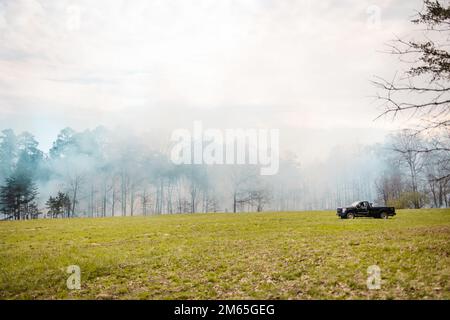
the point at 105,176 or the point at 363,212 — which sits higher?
the point at 105,176

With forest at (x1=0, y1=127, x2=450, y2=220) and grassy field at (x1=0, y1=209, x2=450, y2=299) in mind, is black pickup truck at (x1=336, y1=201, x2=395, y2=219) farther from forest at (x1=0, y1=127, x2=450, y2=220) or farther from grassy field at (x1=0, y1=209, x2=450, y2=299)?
forest at (x1=0, y1=127, x2=450, y2=220)

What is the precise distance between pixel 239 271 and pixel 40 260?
355 inches

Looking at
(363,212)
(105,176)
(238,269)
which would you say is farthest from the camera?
(105,176)

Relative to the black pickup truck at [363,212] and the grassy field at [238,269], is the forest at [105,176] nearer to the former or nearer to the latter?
the black pickup truck at [363,212]

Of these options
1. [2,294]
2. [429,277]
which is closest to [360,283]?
[429,277]

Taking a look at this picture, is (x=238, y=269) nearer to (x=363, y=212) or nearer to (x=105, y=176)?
(x=363, y=212)

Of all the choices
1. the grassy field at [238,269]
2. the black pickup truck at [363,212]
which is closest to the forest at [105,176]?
the black pickup truck at [363,212]

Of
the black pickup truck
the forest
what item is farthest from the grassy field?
the forest

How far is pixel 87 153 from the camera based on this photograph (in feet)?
243

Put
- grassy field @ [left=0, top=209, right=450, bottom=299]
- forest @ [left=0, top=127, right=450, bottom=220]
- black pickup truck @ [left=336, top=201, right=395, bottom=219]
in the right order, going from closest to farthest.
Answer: grassy field @ [left=0, top=209, right=450, bottom=299], black pickup truck @ [left=336, top=201, right=395, bottom=219], forest @ [left=0, top=127, right=450, bottom=220]

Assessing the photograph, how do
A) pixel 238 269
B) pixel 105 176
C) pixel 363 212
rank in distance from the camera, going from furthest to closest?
pixel 105 176 < pixel 363 212 < pixel 238 269

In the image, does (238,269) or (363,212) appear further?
(363,212)

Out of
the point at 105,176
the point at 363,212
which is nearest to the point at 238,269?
the point at 363,212
